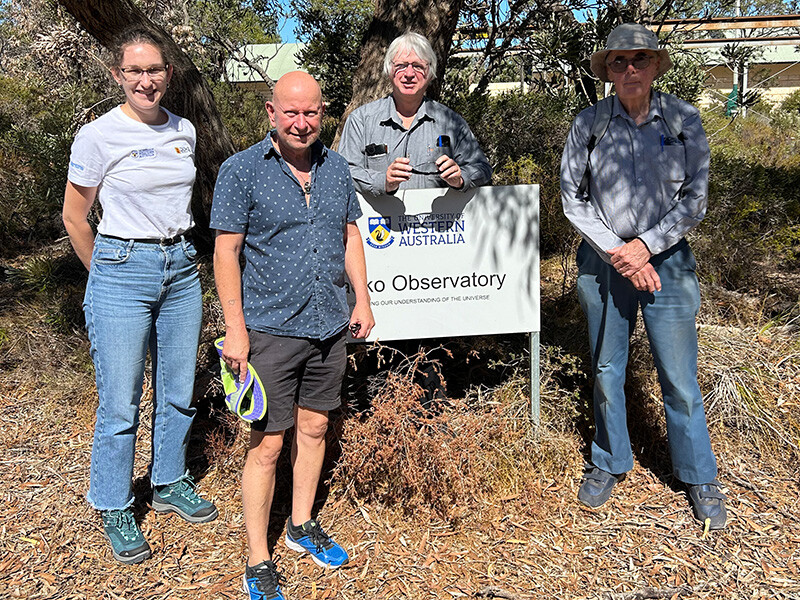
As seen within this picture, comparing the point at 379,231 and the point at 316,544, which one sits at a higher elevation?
the point at 379,231

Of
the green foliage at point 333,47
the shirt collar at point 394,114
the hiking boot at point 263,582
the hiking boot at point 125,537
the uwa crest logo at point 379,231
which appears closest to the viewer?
the hiking boot at point 263,582

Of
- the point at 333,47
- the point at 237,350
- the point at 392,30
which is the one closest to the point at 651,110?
the point at 237,350

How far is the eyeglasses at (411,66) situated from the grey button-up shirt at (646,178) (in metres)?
0.80

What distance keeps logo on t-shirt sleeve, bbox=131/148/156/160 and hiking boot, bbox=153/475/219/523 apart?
5.66ft

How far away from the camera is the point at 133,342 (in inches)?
134

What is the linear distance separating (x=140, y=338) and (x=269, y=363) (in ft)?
2.64

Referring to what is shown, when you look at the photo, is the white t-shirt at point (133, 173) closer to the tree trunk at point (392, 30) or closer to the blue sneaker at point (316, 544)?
the blue sneaker at point (316, 544)

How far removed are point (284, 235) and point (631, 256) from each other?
159 cm

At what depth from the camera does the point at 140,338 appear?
3414 millimetres

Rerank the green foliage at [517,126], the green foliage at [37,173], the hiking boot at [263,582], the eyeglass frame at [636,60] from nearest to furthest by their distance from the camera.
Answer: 1. the hiking boot at [263,582]
2. the eyeglass frame at [636,60]
3. the green foliage at [37,173]
4. the green foliage at [517,126]

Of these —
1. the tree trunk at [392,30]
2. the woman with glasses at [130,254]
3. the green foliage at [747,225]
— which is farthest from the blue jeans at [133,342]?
the green foliage at [747,225]

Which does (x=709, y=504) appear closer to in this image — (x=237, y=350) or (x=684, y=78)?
(x=237, y=350)

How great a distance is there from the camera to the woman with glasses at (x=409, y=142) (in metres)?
3.56

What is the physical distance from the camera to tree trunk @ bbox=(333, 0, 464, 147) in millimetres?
5102
